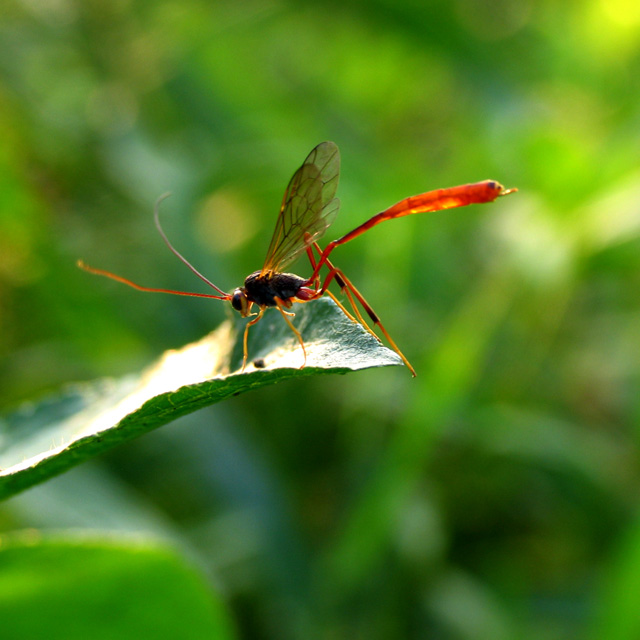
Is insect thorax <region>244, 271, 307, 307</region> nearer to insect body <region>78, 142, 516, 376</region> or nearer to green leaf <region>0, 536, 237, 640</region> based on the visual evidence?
insect body <region>78, 142, 516, 376</region>

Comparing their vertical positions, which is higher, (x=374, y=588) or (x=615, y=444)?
(x=615, y=444)

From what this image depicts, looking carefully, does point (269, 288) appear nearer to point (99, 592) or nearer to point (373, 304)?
point (373, 304)

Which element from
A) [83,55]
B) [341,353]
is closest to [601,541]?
[341,353]

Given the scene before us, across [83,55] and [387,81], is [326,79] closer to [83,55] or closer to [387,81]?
[387,81]

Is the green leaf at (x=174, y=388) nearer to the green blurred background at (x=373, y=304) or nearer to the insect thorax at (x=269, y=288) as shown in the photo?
the insect thorax at (x=269, y=288)

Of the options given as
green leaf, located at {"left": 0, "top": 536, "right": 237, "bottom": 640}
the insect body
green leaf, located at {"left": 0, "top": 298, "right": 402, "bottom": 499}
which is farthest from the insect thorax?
green leaf, located at {"left": 0, "top": 536, "right": 237, "bottom": 640}

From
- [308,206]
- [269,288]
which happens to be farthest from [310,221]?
[269,288]

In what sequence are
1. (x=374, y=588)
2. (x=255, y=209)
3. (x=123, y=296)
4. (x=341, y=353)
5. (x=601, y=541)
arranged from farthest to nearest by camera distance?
(x=255, y=209), (x=123, y=296), (x=601, y=541), (x=374, y=588), (x=341, y=353)

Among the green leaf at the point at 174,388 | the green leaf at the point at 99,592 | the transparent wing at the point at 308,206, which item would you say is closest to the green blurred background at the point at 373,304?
the transparent wing at the point at 308,206
